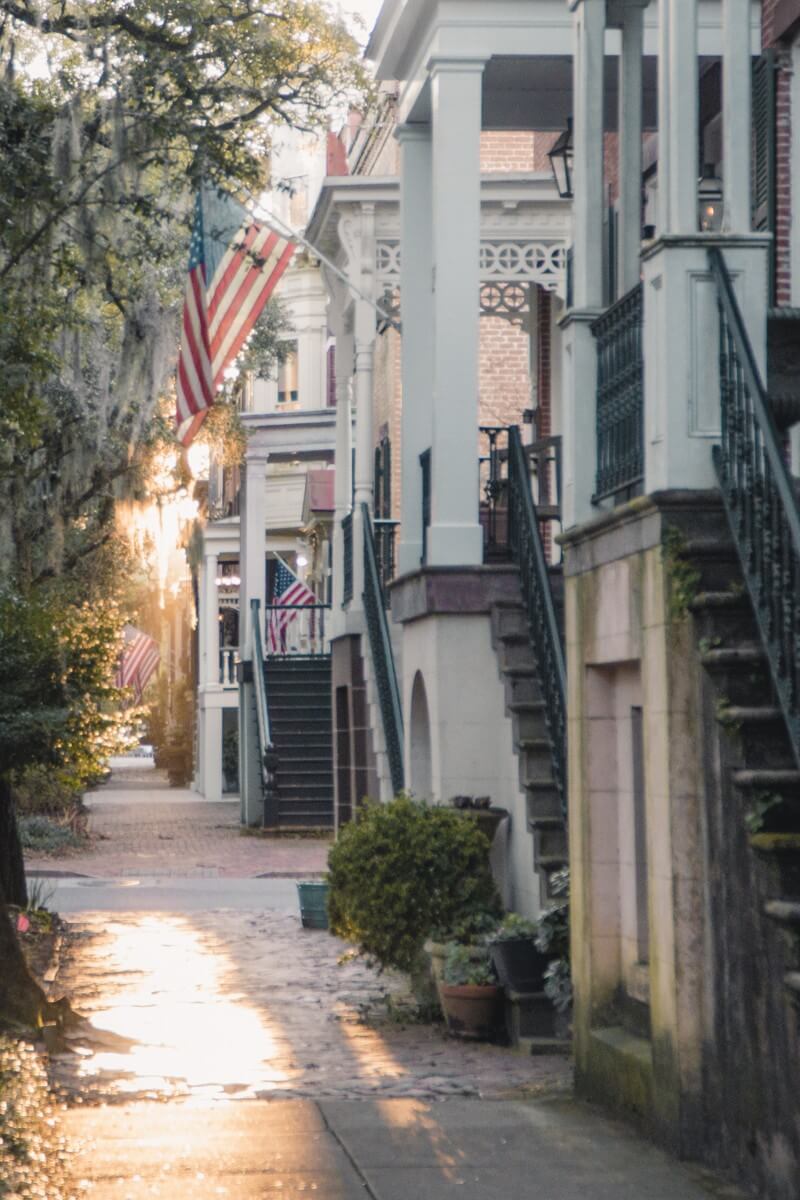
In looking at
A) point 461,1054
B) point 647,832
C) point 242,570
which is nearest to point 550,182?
point 461,1054

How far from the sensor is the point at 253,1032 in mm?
11070

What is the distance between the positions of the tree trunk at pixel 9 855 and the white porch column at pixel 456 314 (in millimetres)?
5545

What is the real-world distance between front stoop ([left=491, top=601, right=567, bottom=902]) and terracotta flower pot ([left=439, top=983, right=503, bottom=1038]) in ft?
2.46

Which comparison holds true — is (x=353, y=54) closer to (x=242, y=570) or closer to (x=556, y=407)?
(x=556, y=407)

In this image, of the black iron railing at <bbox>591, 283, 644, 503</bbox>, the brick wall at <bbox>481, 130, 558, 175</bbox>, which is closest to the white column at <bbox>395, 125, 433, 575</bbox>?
the black iron railing at <bbox>591, 283, 644, 503</bbox>

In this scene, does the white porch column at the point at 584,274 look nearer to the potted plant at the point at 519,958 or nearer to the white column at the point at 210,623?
the potted plant at the point at 519,958

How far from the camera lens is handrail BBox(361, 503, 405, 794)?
50.1 feet

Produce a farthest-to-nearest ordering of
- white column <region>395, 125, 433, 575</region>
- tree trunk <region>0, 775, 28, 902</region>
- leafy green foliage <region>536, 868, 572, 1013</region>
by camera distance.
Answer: tree trunk <region>0, 775, 28, 902</region>
white column <region>395, 125, 433, 575</region>
leafy green foliage <region>536, 868, 572, 1013</region>

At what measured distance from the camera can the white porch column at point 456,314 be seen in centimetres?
1280

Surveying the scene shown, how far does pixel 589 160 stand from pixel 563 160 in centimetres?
478

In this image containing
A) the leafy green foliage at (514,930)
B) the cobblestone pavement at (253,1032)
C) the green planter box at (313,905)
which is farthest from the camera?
the green planter box at (313,905)

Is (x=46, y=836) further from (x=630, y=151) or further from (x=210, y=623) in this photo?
(x=630, y=151)

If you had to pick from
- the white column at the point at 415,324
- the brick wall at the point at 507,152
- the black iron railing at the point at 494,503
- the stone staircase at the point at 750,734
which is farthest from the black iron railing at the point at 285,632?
the stone staircase at the point at 750,734

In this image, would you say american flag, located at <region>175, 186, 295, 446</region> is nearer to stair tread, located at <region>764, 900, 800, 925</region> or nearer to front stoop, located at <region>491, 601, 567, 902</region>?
front stoop, located at <region>491, 601, 567, 902</region>
